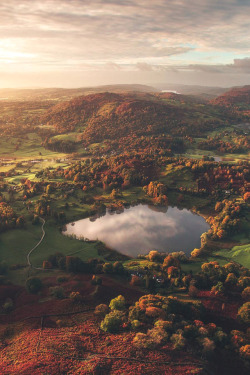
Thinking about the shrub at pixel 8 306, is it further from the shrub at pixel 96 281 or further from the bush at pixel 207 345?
the bush at pixel 207 345

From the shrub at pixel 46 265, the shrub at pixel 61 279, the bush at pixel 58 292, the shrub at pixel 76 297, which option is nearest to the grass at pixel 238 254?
the shrub at pixel 76 297

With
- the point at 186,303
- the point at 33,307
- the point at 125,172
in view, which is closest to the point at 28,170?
the point at 125,172

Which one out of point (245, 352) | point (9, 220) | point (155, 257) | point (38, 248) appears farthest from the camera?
point (9, 220)

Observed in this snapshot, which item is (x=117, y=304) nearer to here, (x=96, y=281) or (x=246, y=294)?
(x=96, y=281)

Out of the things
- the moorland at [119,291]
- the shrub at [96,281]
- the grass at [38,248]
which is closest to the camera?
the moorland at [119,291]

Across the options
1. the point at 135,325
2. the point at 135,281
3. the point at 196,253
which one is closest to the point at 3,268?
the point at 135,281

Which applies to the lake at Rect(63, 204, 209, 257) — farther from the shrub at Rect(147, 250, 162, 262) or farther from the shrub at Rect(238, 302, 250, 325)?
the shrub at Rect(238, 302, 250, 325)
